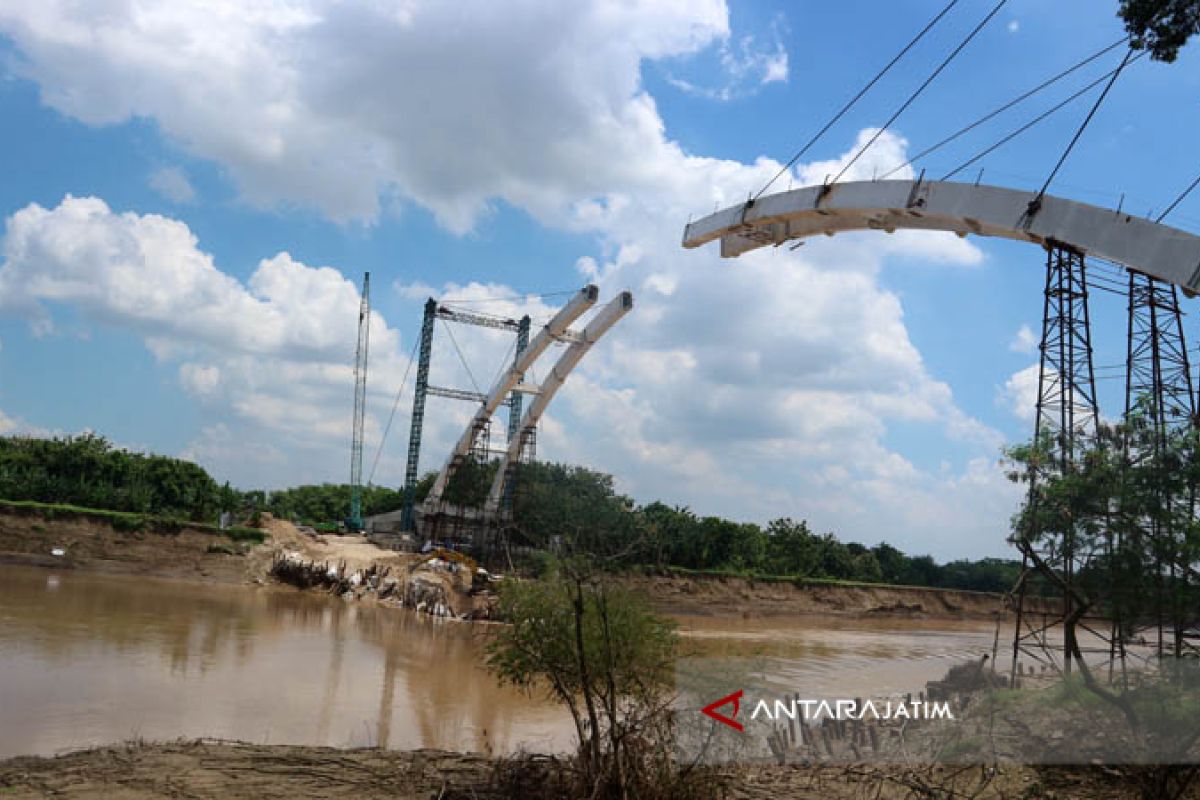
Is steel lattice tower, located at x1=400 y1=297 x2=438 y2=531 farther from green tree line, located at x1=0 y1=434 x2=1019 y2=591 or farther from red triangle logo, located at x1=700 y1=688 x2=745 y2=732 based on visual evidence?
red triangle logo, located at x1=700 y1=688 x2=745 y2=732

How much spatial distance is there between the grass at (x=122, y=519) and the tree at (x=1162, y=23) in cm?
4857

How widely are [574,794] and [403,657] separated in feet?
68.4

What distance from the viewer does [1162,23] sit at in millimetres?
11828

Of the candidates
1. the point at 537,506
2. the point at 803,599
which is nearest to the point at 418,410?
the point at 537,506

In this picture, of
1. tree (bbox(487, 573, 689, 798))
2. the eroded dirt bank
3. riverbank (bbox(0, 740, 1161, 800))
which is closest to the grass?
the eroded dirt bank

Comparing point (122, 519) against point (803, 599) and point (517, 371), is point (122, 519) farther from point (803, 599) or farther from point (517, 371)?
point (803, 599)

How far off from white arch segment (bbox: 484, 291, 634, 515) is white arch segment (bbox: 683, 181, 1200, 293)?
25739 millimetres

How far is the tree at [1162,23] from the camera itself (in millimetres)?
11633

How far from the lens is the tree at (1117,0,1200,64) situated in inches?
458

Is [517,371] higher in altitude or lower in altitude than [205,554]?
higher

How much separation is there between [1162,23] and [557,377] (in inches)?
1867

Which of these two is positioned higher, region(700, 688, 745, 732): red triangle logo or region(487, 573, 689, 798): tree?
region(487, 573, 689, 798): tree

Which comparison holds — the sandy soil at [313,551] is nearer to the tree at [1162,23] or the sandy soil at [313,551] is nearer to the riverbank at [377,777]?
the riverbank at [377,777]

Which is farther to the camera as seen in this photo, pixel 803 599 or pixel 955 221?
pixel 803 599
